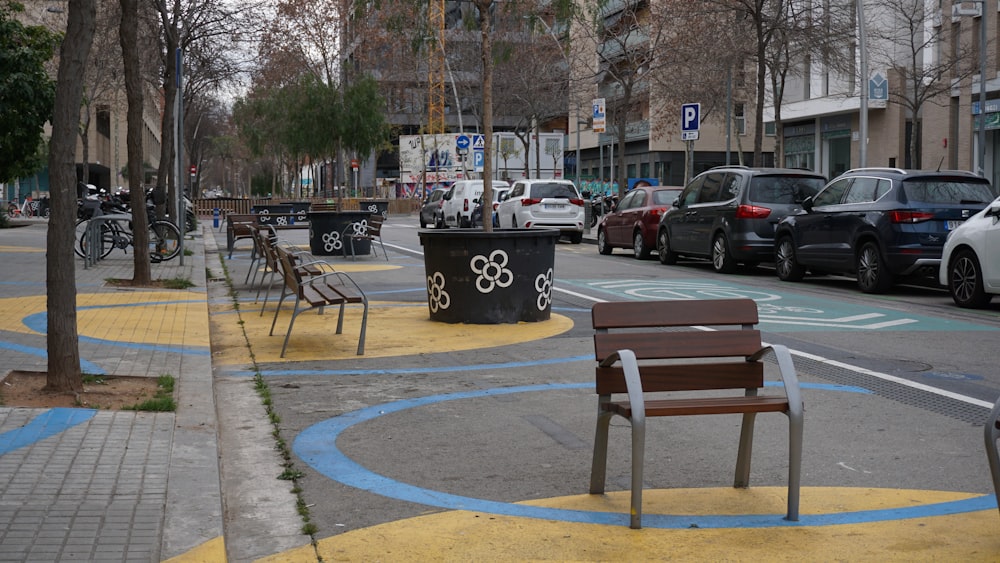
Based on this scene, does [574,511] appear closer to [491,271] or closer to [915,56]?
[491,271]

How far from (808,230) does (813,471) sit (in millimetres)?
12677

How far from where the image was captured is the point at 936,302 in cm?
1562

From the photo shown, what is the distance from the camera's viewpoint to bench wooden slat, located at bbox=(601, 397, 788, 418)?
5184 millimetres

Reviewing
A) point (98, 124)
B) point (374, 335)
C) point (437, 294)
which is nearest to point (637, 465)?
point (374, 335)

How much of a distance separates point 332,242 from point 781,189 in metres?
10.0

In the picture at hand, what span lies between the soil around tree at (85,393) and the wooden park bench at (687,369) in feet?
11.5

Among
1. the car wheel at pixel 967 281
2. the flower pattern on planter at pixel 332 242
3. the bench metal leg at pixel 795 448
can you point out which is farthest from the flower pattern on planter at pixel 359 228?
the bench metal leg at pixel 795 448

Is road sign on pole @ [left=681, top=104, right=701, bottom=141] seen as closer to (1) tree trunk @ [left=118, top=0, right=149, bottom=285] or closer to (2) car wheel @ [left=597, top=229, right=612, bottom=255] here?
(2) car wheel @ [left=597, top=229, right=612, bottom=255]

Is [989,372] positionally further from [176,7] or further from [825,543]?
[176,7]

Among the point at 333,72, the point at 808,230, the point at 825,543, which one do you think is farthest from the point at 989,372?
the point at 333,72

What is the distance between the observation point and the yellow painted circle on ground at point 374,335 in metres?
10.8

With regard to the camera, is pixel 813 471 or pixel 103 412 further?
pixel 103 412

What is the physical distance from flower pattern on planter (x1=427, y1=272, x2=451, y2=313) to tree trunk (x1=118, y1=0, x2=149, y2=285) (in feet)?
18.9

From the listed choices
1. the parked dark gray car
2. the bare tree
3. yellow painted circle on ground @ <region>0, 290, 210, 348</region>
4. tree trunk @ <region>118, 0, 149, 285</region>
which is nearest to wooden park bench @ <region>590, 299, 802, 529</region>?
yellow painted circle on ground @ <region>0, 290, 210, 348</region>
